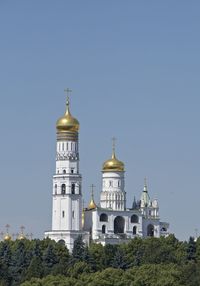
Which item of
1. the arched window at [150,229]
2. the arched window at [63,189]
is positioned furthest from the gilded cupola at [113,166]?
the arched window at [63,189]

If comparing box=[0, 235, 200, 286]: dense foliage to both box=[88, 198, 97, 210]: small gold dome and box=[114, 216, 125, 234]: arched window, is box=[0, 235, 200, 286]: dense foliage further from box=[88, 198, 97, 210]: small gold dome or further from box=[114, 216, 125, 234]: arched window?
box=[88, 198, 97, 210]: small gold dome

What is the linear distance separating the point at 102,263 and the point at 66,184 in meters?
19.4

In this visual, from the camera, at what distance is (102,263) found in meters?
102

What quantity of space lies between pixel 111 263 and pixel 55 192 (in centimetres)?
2018

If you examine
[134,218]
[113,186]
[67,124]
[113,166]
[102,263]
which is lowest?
[102,263]

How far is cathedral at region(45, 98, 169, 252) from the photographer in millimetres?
120625

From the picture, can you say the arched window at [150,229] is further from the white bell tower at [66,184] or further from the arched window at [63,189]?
the arched window at [63,189]

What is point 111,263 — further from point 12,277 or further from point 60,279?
point 60,279

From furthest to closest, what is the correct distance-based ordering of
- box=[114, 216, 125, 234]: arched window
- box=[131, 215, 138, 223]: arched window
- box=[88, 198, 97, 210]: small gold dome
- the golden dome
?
box=[131, 215, 138, 223]: arched window < box=[114, 216, 125, 234]: arched window < box=[88, 198, 97, 210]: small gold dome < the golden dome

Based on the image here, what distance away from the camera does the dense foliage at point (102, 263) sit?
87625mm

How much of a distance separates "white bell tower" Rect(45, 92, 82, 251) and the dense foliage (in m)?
9.56

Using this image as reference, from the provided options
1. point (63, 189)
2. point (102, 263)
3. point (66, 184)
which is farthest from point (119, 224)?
point (102, 263)

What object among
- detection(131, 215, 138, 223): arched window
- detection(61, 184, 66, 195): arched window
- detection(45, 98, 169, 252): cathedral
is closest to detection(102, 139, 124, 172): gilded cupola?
detection(45, 98, 169, 252): cathedral

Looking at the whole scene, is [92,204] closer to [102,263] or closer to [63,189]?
[63,189]
